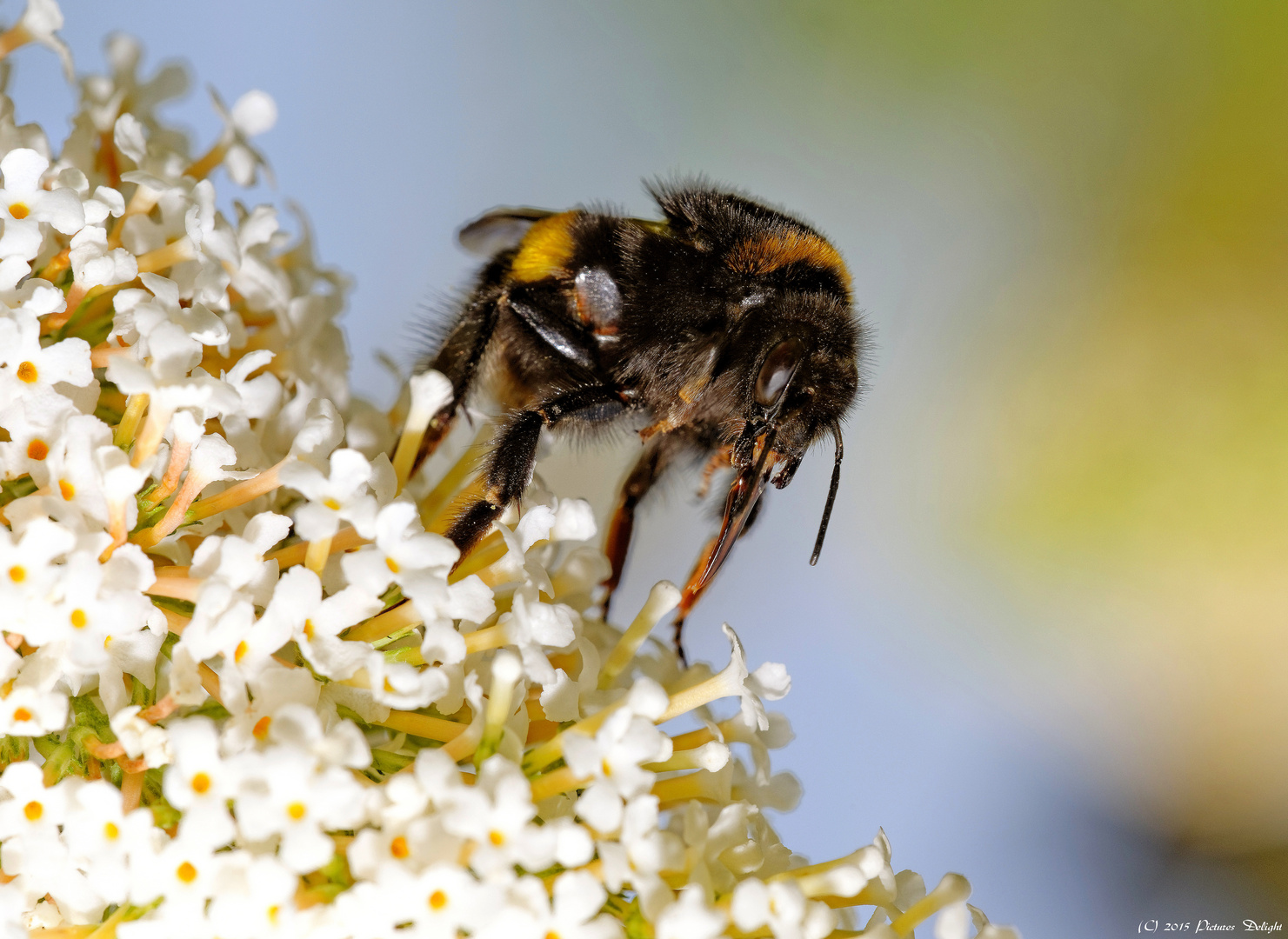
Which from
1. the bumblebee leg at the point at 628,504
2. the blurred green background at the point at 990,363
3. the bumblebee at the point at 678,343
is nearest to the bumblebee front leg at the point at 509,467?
the bumblebee at the point at 678,343

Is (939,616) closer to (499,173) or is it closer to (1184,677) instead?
(1184,677)

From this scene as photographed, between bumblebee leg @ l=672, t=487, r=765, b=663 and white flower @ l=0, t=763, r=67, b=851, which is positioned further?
bumblebee leg @ l=672, t=487, r=765, b=663

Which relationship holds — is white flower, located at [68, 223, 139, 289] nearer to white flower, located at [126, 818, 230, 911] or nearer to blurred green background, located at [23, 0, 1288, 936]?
white flower, located at [126, 818, 230, 911]

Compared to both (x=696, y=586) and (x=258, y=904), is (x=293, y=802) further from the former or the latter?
(x=696, y=586)

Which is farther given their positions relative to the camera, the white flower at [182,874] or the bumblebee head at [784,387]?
the bumblebee head at [784,387]

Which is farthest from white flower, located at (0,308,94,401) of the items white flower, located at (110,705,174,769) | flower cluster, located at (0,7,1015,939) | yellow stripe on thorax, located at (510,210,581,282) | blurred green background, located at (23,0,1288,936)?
blurred green background, located at (23,0,1288,936)

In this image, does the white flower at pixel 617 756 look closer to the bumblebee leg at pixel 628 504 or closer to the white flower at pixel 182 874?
the white flower at pixel 182 874

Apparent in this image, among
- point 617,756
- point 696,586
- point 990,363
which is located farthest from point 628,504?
point 990,363
